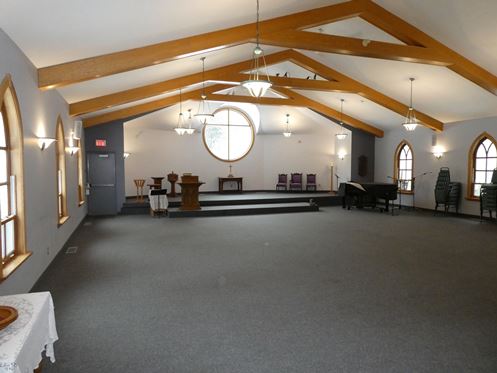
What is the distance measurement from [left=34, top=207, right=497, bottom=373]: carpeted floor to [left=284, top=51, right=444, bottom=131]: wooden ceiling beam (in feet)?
12.9

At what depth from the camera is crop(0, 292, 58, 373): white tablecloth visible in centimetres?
161

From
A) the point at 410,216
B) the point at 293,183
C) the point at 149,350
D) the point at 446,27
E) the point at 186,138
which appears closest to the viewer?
the point at 149,350

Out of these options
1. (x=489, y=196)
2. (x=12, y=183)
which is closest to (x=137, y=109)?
(x=12, y=183)

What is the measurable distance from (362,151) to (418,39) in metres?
6.99

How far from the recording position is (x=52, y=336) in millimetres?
2240

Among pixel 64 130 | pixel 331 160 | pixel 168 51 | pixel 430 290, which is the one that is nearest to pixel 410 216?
pixel 331 160

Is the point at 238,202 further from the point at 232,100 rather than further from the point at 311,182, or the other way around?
the point at 311,182

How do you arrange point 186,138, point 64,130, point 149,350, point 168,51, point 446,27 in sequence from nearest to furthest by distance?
point 149,350, point 168,51, point 446,27, point 64,130, point 186,138

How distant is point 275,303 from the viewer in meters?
3.61

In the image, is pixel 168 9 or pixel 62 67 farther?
pixel 62 67

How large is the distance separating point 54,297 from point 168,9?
11.2 ft

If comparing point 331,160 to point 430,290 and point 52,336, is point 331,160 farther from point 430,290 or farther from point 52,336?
point 52,336

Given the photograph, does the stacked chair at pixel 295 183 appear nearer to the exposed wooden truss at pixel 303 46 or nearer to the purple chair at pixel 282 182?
the purple chair at pixel 282 182

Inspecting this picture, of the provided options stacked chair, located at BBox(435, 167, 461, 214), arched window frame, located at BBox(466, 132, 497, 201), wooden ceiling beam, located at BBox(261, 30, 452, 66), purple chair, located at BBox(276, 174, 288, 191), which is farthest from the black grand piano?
wooden ceiling beam, located at BBox(261, 30, 452, 66)
